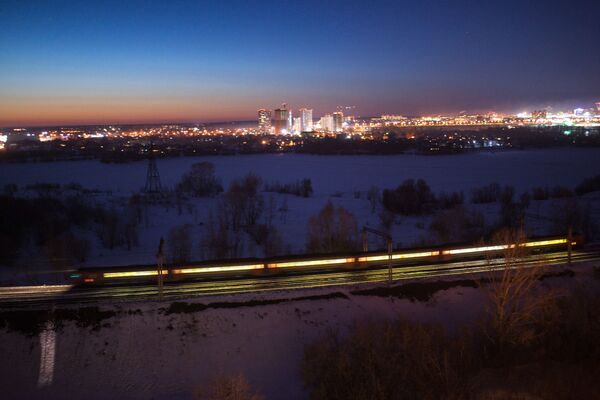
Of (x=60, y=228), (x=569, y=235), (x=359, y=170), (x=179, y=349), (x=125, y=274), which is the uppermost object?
(x=569, y=235)

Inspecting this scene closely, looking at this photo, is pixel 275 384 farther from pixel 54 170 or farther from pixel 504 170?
pixel 54 170

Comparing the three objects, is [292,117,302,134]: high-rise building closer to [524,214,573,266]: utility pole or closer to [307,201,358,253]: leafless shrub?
[524,214,573,266]: utility pole

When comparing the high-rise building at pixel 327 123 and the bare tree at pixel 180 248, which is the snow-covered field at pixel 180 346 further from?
the high-rise building at pixel 327 123

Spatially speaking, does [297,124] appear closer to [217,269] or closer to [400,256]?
[400,256]

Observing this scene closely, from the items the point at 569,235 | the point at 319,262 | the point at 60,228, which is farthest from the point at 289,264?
the point at 60,228

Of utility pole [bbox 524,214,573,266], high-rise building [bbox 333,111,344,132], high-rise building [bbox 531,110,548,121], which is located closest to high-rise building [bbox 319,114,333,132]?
high-rise building [bbox 333,111,344,132]

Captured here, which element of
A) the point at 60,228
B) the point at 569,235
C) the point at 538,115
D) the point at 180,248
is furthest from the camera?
the point at 538,115
